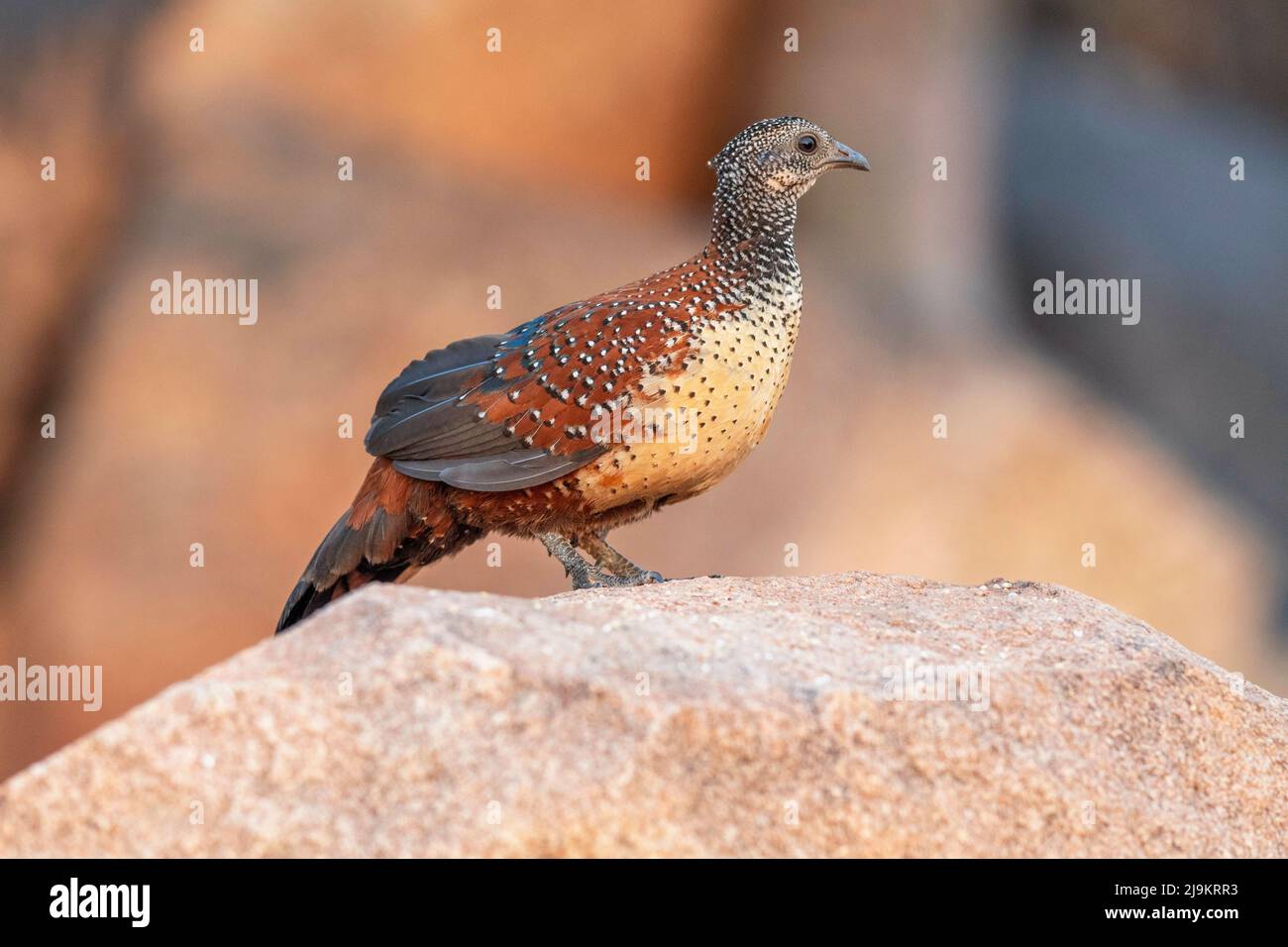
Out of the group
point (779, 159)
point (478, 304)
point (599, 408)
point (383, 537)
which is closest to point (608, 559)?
point (599, 408)

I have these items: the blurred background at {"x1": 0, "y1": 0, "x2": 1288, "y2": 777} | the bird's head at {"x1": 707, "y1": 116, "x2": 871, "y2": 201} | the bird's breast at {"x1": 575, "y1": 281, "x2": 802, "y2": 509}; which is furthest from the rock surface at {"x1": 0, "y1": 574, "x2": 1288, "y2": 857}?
the blurred background at {"x1": 0, "y1": 0, "x2": 1288, "y2": 777}

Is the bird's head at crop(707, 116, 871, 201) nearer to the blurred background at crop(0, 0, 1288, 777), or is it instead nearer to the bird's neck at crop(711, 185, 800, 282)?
the bird's neck at crop(711, 185, 800, 282)

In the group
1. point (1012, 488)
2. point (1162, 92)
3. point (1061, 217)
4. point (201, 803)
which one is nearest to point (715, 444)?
point (201, 803)

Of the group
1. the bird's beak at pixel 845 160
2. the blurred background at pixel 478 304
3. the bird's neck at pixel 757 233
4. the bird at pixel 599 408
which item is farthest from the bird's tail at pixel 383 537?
the blurred background at pixel 478 304

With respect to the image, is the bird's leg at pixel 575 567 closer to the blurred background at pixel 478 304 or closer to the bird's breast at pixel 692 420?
the bird's breast at pixel 692 420

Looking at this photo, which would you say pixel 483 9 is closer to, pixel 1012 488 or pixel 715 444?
pixel 1012 488

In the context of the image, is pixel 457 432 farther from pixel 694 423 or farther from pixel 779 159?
pixel 779 159
